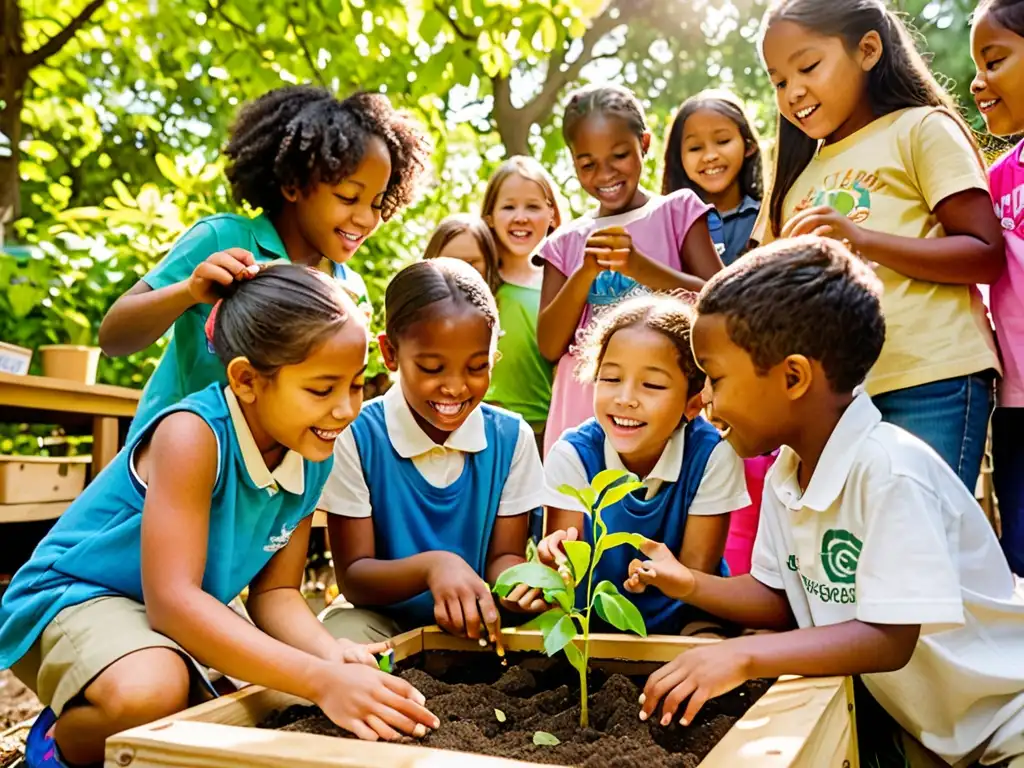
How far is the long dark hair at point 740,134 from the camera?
345 cm

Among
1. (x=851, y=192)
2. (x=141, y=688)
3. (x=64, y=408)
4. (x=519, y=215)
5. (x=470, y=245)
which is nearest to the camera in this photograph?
(x=141, y=688)

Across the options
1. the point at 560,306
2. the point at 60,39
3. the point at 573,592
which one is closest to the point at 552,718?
the point at 573,592

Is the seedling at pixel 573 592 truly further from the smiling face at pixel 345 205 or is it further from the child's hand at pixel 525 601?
the smiling face at pixel 345 205

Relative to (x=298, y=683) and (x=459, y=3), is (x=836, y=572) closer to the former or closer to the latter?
(x=298, y=683)

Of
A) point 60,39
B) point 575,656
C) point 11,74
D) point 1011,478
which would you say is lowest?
point 575,656

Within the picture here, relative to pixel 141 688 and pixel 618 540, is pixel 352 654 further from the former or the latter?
pixel 618 540

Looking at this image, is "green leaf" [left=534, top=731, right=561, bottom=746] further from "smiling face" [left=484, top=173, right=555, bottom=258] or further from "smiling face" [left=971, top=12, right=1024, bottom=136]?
"smiling face" [left=484, top=173, right=555, bottom=258]

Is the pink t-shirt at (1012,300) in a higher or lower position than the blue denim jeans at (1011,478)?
higher

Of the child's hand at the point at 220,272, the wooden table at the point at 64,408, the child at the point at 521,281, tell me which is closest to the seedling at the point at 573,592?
the child's hand at the point at 220,272

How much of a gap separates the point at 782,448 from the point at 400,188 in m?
1.48

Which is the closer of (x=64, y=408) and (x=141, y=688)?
(x=141, y=688)

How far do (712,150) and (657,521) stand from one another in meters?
1.66

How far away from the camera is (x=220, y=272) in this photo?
6.31 ft

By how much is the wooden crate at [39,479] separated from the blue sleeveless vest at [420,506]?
2.15m
